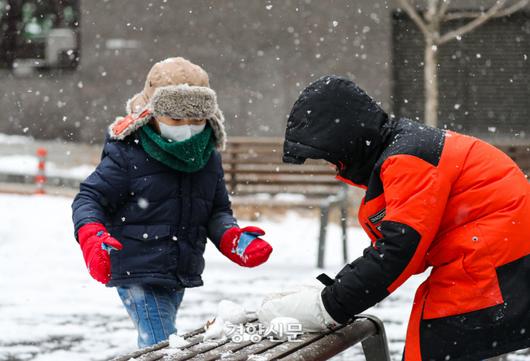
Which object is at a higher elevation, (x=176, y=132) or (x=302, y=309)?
(x=176, y=132)

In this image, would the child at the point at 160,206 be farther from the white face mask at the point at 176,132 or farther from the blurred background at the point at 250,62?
the blurred background at the point at 250,62

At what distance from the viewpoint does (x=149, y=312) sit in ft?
11.8

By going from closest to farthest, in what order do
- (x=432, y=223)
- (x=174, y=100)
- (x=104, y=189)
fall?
(x=432, y=223), (x=104, y=189), (x=174, y=100)

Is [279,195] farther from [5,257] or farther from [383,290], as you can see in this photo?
[383,290]

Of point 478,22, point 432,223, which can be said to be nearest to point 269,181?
point 478,22

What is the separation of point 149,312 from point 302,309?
1.06 meters

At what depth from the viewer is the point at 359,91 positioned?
2641mm

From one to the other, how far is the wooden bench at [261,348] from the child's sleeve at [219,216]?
30.4 inches

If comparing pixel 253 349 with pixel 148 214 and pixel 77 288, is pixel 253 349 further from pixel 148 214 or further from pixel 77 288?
pixel 77 288

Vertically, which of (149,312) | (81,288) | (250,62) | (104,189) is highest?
(250,62)

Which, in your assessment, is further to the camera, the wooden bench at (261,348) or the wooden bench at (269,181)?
the wooden bench at (269,181)

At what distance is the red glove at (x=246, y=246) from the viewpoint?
358 centimetres

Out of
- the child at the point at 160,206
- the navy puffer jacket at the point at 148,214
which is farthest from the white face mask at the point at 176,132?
the navy puffer jacket at the point at 148,214

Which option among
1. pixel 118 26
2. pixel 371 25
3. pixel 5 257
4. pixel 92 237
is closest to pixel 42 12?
pixel 118 26
